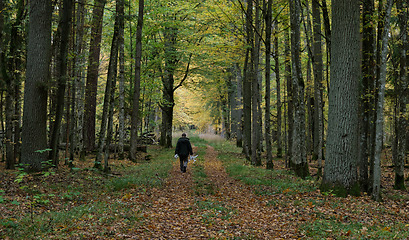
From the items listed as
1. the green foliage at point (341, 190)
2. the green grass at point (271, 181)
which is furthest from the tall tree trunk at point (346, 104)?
the green grass at point (271, 181)

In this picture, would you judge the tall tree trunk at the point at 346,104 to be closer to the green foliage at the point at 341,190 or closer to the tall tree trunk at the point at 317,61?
the green foliage at the point at 341,190

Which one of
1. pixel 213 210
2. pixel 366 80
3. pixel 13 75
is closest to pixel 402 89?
pixel 366 80

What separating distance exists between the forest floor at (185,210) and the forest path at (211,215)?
0.07 ft

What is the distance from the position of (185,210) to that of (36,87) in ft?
21.4

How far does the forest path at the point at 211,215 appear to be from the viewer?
20.6ft

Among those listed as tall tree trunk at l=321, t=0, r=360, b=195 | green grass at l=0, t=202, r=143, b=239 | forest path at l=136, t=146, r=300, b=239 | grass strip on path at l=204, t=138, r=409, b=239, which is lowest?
forest path at l=136, t=146, r=300, b=239

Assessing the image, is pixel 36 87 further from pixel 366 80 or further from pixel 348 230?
pixel 366 80

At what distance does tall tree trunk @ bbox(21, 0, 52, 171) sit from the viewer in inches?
383

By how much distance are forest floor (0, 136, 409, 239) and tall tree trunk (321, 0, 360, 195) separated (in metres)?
0.64

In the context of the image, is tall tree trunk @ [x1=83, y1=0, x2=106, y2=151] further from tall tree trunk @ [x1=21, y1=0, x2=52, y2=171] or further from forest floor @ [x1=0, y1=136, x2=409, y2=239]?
forest floor @ [x1=0, y1=136, x2=409, y2=239]

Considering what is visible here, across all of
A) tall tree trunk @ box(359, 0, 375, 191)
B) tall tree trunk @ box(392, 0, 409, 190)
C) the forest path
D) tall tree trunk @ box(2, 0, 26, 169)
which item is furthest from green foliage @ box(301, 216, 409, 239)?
tall tree trunk @ box(2, 0, 26, 169)

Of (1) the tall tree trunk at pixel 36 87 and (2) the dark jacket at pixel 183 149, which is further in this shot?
(2) the dark jacket at pixel 183 149

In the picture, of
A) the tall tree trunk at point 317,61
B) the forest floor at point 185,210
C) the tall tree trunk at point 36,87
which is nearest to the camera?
the forest floor at point 185,210

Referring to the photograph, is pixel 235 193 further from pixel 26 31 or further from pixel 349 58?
pixel 26 31
